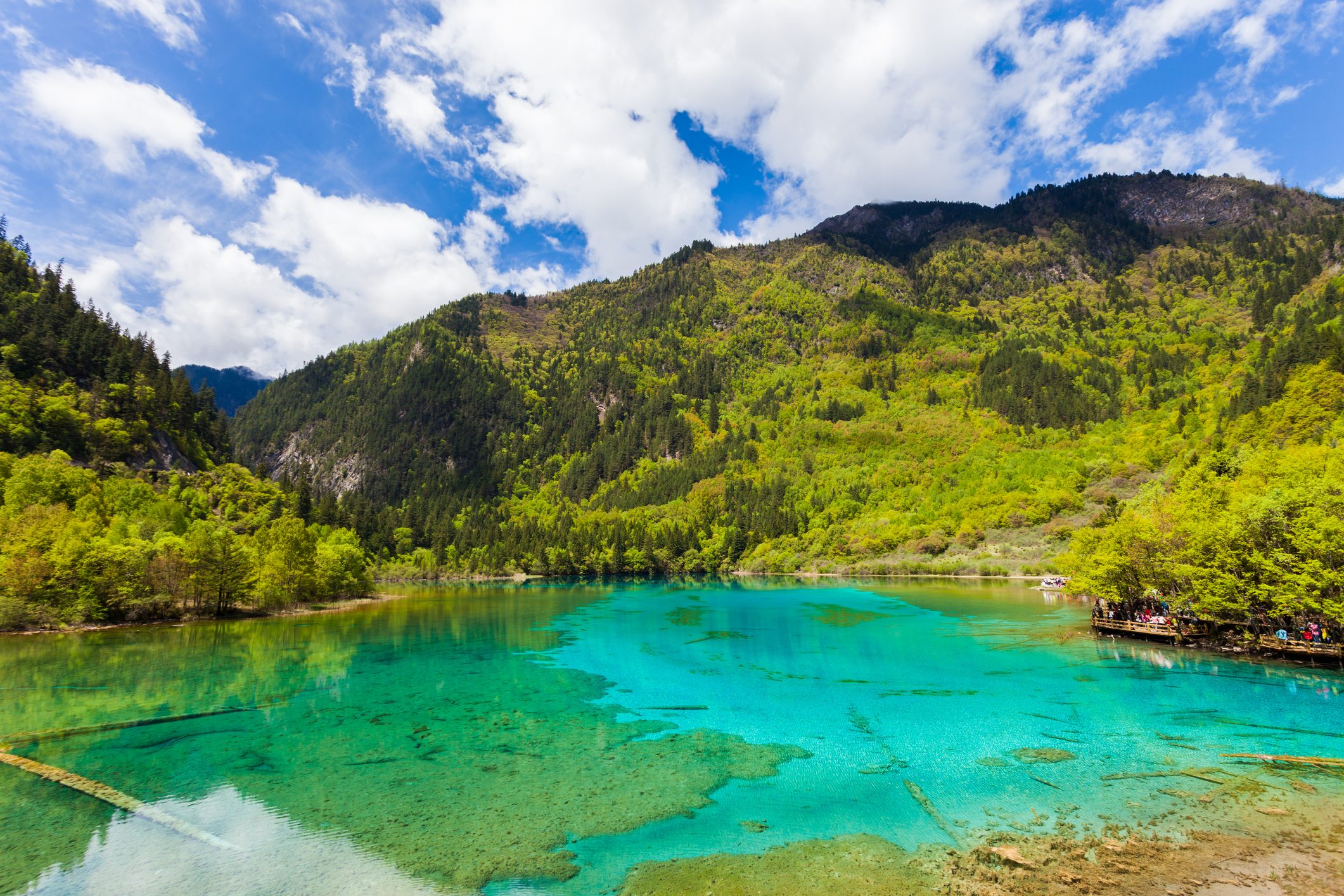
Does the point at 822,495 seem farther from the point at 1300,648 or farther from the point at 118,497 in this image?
the point at 118,497

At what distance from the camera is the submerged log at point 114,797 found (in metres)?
13.7

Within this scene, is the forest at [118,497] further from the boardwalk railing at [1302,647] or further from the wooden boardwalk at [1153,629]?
the boardwalk railing at [1302,647]

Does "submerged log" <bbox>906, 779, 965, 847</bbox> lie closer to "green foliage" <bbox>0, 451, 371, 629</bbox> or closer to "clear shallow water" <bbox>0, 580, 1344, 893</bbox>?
"clear shallow water" <bbox>0, 580, 1344, 893</bbox>

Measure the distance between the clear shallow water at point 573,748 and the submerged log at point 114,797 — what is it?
27 centimetres

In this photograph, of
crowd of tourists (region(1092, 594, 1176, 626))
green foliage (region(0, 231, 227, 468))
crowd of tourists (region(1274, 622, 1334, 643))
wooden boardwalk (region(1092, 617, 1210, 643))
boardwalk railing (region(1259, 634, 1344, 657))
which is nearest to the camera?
boardwalk railing (region(1259, 634, 1344, 657))

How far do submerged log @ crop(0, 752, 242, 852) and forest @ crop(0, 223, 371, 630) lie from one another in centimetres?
3616

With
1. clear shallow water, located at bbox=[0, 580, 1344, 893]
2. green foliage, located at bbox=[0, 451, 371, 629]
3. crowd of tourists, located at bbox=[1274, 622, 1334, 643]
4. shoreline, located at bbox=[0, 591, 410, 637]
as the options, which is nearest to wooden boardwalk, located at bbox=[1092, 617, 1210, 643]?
clear shallow water, located at bbox=[0, 580, 1344, 893]

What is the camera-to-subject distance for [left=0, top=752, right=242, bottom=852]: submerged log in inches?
539

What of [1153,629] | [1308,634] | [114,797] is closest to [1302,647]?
[1308,634]

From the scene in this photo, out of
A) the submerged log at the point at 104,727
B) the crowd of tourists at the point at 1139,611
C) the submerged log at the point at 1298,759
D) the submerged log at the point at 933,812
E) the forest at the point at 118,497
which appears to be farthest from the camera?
the forest at the point at 118,497

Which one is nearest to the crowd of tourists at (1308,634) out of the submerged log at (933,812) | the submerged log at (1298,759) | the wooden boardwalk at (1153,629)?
the wooden boardwalk at (1153,629)

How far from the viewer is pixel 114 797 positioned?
51.6 ft

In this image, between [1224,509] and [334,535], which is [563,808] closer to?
[1224,509]

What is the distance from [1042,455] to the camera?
495 ft
